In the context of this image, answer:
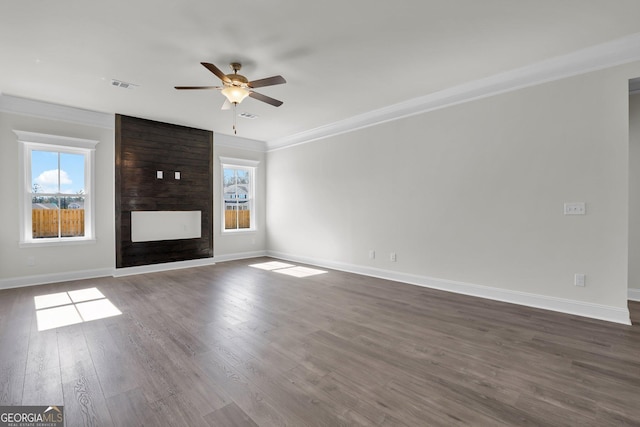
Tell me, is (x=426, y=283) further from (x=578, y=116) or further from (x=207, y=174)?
(x=207, y=174)

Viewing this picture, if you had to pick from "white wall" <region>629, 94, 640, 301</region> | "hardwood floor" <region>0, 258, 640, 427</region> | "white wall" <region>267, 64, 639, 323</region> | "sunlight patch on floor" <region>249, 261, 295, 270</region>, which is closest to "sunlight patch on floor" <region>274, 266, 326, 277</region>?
"sunlight patch on floor" <region>249, 261, 295, 270</region>

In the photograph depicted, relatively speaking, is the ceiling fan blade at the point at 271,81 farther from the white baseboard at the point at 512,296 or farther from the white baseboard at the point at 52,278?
the white baseboard at the point at 52,278

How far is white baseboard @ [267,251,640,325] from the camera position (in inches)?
124

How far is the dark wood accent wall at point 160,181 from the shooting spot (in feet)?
17.6

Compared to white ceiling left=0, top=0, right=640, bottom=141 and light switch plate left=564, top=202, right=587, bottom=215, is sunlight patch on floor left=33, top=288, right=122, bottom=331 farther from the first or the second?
light switch plate left=564, top=202, right=587, bottom=215

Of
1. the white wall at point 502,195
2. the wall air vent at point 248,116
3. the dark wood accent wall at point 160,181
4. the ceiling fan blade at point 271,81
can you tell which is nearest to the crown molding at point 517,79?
the white wall at point 502,195

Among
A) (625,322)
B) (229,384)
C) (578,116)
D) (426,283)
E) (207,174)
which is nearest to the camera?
(229,384)

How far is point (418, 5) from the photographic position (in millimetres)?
2445

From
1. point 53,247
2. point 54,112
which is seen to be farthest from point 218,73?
point 53,247

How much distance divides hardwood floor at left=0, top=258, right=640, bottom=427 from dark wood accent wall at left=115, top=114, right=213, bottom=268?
1916 mm

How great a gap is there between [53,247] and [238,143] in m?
3.90

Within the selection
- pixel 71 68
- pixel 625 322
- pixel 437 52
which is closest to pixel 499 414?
pixel 625 322

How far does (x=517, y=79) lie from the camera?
365 centimetres

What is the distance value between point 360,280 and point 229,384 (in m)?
3.23
